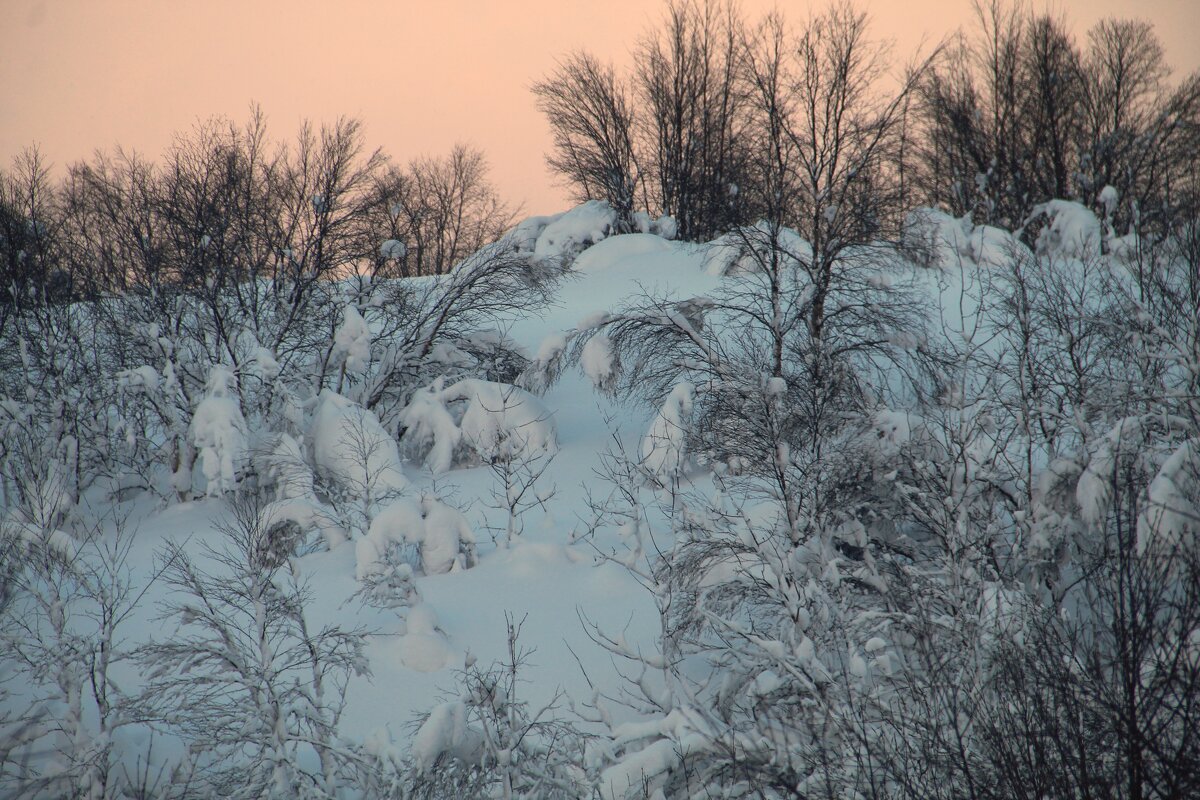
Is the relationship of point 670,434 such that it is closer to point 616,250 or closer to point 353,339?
point 353,339

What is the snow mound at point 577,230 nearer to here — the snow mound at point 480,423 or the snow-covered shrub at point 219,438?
the snow mound at point 480,423

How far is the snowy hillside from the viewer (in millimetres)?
7598

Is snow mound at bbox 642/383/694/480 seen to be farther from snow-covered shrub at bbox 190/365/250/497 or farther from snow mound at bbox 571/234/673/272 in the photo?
snow mound at bbox 571/234/673/272

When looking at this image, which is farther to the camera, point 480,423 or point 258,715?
point 480,423

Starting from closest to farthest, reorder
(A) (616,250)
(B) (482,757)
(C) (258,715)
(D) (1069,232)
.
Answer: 1. (B) (482,757)
2. (C) (258,715)
3. (D) (1069,232)
4. (A) (616,250)

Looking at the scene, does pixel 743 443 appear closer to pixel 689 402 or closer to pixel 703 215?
pixel 689 402

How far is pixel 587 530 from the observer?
15.2 metres

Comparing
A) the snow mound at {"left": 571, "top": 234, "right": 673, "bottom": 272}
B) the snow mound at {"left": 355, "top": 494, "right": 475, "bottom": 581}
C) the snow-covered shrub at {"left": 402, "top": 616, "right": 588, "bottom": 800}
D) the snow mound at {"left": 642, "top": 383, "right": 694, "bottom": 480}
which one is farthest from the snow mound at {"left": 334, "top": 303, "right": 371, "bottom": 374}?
the snow mound at {"left": 571, "top": 234, "right": 673, "bottom": 272}

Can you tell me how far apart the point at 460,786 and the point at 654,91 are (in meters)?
32.9

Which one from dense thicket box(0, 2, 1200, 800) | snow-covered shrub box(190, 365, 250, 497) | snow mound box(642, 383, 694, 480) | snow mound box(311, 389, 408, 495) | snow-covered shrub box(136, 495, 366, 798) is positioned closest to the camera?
dense thicket box(0, 2, 1200, 800)

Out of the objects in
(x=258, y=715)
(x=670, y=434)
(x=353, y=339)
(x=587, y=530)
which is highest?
(x=353, y=339)

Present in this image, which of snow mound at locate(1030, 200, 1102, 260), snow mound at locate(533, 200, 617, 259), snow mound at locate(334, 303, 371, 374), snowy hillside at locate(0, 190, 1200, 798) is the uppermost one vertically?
snow mound at locate(533, 200, 617, 259)

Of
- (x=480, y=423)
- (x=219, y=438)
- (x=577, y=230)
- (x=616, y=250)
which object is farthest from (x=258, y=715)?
(x=577, y=230)

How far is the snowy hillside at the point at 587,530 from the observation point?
7.60 m
